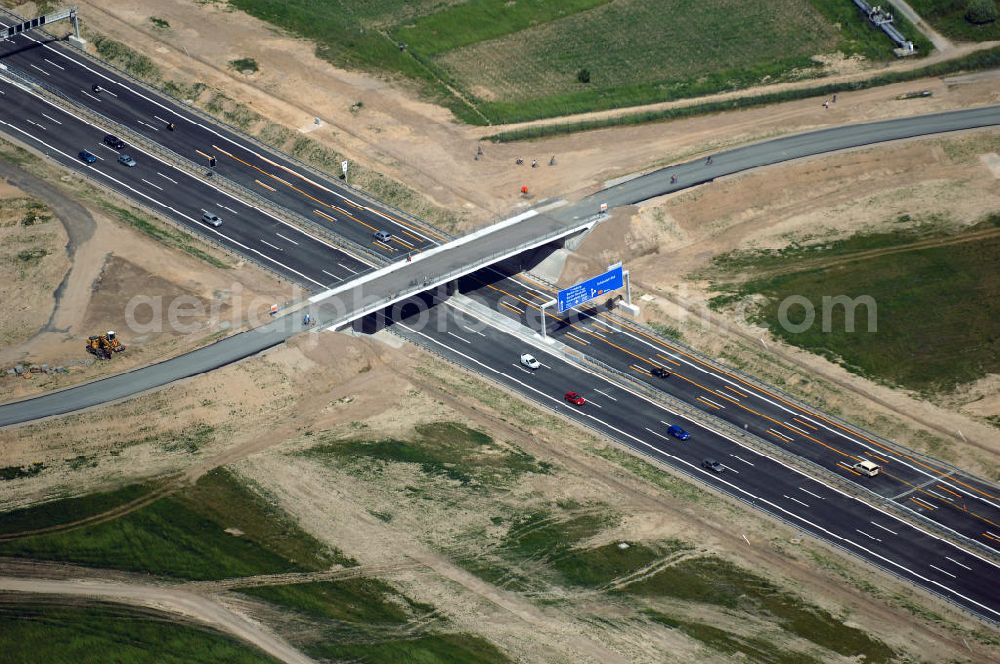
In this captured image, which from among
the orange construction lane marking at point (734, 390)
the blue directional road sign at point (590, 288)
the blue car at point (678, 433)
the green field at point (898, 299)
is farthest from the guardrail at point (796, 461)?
the green field at point (898, 299)

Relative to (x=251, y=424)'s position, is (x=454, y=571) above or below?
below

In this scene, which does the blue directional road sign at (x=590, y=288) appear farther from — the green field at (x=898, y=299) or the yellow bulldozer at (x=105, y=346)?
the yellow bulldozer at (x=105, y=346)

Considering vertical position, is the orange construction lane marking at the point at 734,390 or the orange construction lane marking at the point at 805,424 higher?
the orange construction lane marking at the point at 734,390

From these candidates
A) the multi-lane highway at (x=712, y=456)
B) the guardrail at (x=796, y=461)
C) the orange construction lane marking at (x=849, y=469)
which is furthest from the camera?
the orange construction lane marking at (x=849, y=469)

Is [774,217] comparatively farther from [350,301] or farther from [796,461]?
[350,301]

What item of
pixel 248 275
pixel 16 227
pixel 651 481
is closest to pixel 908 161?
pixel 651 481

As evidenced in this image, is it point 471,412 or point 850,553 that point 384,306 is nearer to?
point 471,412
